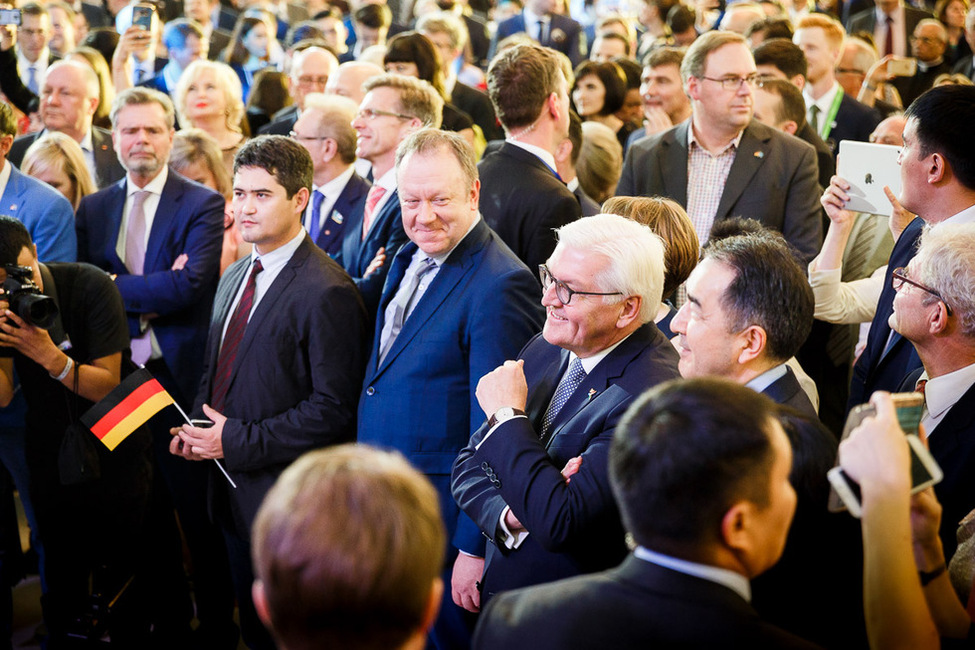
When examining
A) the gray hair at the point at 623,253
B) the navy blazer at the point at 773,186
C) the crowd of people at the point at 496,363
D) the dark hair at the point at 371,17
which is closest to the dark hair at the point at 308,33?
the dark hair at the point at 371,17

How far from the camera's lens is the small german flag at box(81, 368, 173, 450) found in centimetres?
302

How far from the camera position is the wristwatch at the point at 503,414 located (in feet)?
7.16

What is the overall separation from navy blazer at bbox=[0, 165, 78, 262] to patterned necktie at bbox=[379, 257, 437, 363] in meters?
1.63

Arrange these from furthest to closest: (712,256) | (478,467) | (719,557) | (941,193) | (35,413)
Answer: (35,413)
(941,193)
(478,467)
(712,256)
(719,557)

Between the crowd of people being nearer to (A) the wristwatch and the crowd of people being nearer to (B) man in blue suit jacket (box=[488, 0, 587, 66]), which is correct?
(A) the wristwatch

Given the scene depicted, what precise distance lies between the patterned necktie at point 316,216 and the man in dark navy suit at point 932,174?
2253mm

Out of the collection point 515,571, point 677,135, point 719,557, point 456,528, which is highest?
point 719,557

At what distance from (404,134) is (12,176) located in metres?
1.57

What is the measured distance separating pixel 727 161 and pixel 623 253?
1878 mm

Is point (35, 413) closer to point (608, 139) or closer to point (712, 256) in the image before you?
point (712, 256)

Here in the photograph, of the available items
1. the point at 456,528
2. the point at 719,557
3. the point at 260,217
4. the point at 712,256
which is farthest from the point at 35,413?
the point at 719,557

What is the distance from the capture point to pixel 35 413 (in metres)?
3.37

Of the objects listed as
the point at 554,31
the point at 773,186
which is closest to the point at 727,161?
the point at 773,186

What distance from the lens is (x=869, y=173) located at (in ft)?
10.2
